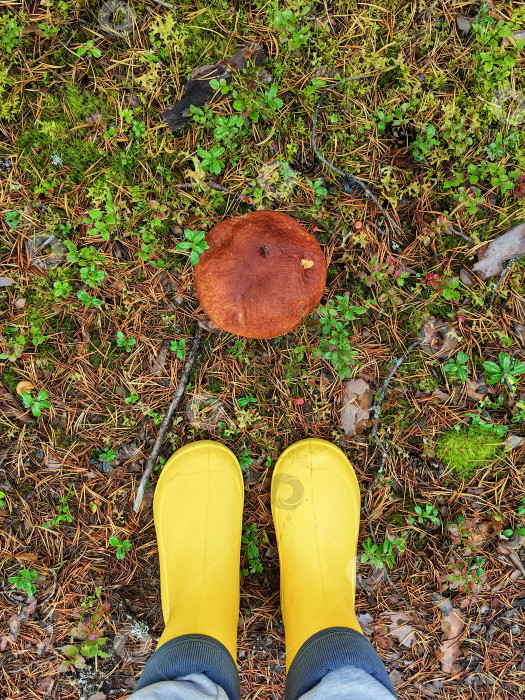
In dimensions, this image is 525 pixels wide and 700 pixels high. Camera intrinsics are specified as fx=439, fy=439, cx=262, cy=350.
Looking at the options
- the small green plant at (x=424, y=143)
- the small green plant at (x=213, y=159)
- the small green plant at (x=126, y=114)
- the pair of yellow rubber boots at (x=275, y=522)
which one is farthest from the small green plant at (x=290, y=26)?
the pair of yellow rubber boots at (x=275, y=522)

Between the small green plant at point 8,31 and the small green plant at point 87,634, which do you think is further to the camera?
the small green plant at point 87,634

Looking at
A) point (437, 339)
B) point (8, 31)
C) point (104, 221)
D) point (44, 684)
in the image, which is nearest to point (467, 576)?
point (437, 339)

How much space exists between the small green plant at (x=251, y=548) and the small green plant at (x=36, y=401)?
1684 mm

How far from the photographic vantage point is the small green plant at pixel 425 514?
3.12 meters

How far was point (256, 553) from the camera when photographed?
323 centimetres

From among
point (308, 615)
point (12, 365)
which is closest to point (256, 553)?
point (308, 615)

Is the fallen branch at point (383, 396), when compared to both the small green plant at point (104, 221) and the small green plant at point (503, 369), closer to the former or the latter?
the small green plant at point (503, 369)

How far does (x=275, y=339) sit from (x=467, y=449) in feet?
5.26

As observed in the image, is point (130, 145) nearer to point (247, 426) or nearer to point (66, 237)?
point (66, 237)

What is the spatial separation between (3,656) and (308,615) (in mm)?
2144

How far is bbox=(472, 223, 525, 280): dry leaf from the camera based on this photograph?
10.3 feet

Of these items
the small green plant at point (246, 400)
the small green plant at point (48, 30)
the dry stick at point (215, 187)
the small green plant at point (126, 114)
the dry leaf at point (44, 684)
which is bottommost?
the dry leaf at point (44, 684)

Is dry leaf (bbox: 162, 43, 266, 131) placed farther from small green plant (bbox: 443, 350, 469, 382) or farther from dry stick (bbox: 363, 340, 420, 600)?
small green plant (bbox: 443, 350, 469, 382)

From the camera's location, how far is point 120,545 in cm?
307
